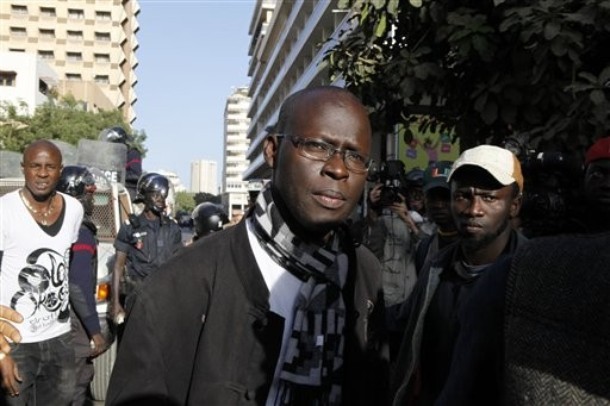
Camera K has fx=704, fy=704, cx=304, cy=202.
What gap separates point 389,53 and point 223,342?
16.9 feet

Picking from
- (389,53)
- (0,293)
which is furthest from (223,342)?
(389,53)

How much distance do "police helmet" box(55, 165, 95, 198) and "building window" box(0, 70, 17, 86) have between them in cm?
4725

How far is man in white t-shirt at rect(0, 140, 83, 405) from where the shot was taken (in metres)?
3.99

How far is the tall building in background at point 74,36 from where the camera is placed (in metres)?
76.1

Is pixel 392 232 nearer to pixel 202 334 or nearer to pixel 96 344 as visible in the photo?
pixel 96 344

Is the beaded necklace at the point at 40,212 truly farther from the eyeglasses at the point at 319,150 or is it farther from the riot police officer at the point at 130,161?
the riot police officer at the point at 130,161

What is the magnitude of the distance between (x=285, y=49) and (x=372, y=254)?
54005 mm

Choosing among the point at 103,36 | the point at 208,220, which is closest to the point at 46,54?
the point at 103,36

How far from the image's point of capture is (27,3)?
76.4 metres

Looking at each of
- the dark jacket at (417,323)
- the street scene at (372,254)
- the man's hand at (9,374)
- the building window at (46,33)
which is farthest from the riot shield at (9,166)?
the building window at (46,33)

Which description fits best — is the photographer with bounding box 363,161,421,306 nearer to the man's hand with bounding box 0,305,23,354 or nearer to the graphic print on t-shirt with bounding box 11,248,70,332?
the graphic print on t-shirt with bounding box 11,248,70,332

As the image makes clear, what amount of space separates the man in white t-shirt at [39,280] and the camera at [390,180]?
228 cm

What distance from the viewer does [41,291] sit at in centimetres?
407

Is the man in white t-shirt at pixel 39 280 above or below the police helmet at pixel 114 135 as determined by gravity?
below
